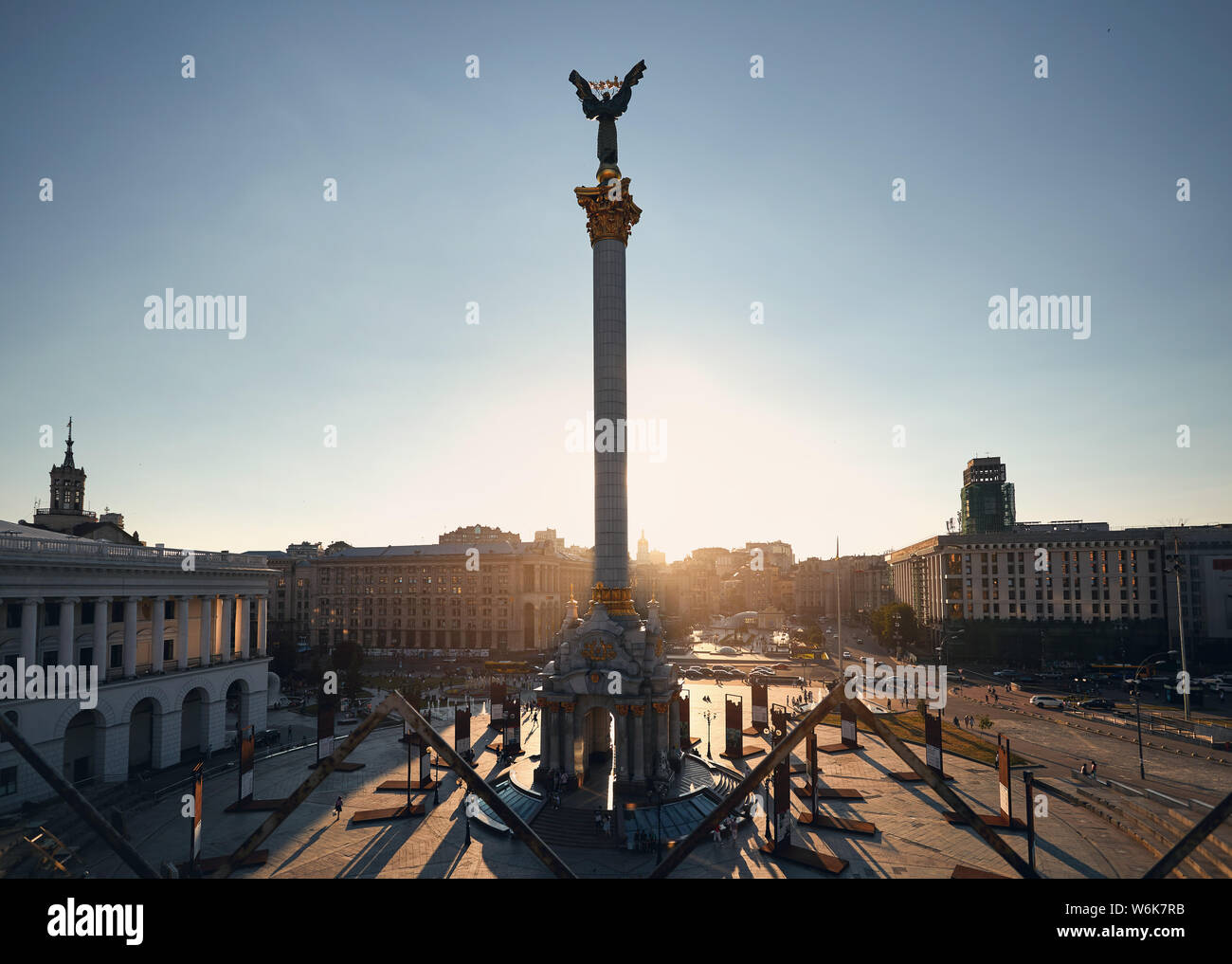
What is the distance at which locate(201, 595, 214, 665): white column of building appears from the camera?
200 feet

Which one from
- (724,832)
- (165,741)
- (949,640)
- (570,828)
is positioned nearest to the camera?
(724,832)

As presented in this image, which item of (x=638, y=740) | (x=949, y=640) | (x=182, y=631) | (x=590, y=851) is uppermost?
(x=182, y=631)

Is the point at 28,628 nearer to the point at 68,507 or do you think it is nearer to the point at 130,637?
→ the point at 130,637

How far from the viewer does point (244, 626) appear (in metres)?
66.9

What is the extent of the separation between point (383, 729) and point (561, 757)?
3123cm

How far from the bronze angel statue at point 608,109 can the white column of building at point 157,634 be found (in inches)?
2038

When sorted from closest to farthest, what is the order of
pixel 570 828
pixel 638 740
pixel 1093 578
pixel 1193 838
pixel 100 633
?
pixel 1193 838 → pixel 570 828 → pixel 638 740 → pixel 100 633 → pixel 1093 578

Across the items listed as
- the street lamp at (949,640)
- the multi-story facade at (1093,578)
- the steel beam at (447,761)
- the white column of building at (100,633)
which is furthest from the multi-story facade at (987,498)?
the steel beam at (447,761)

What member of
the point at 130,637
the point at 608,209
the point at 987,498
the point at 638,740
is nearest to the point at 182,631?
the point at 130,637

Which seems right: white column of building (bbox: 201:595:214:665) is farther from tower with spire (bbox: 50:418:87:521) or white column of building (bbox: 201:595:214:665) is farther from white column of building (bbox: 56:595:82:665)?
tower with spire (bbox: 50:418:87:521)

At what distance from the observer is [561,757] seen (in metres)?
48.8

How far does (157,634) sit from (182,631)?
10.4 ft
